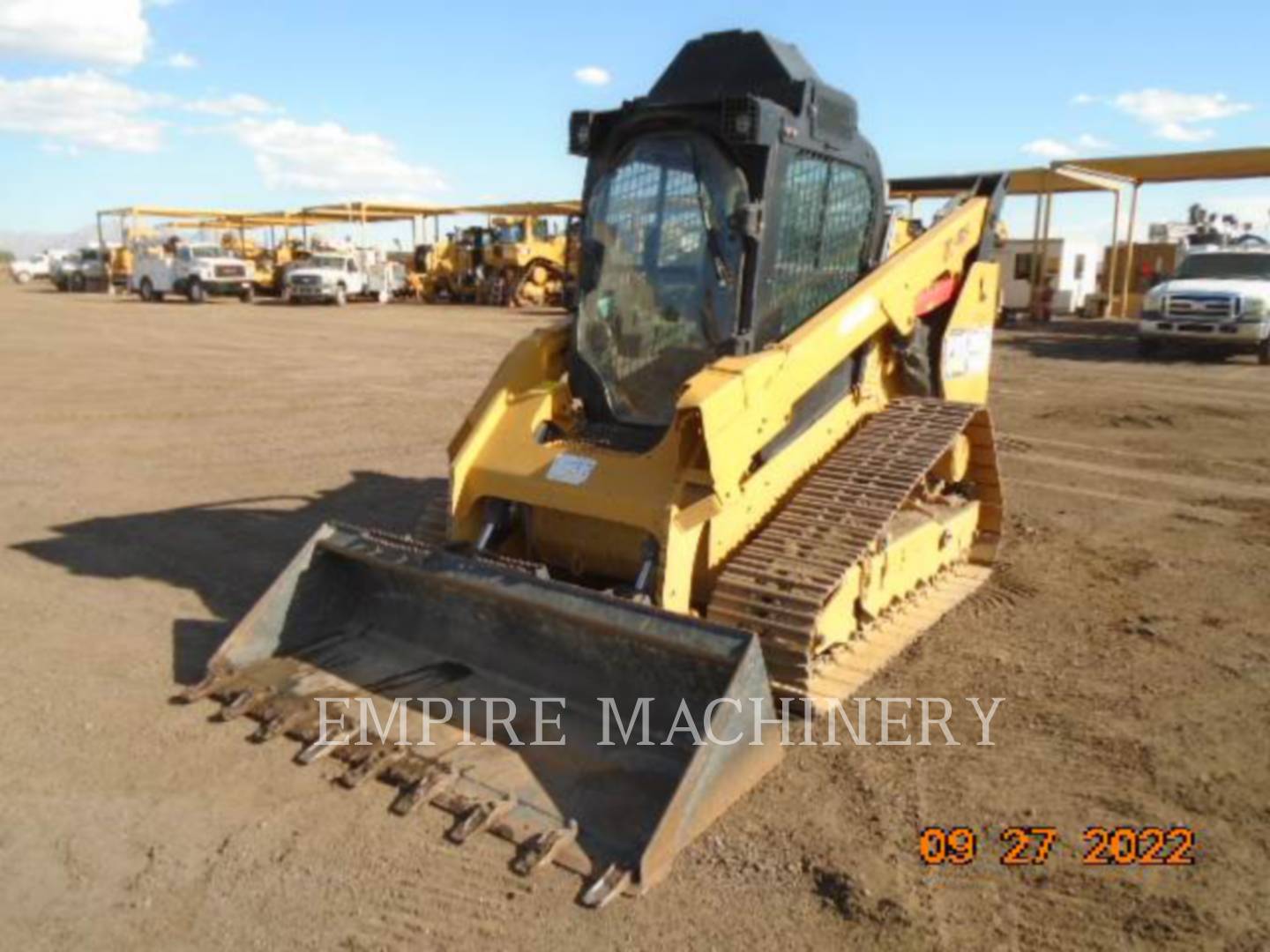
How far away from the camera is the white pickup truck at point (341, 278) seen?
34031mm

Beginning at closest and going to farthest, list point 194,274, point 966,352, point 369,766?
point 369,766 < point 966,352 < point 194,274

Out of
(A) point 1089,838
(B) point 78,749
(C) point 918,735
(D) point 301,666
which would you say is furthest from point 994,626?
(B) point 78,749

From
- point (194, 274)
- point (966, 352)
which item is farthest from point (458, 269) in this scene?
point (966, 352)

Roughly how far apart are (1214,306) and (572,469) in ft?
52.4

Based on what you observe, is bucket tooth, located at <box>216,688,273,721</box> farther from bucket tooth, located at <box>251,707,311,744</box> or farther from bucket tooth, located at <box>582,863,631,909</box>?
bucket tooth, located at <box>582,863,631,909</box>

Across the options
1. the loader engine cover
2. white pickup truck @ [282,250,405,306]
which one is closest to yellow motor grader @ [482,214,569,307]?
white pickup truck @ [282,250,405,306]

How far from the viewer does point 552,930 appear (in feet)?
9.36

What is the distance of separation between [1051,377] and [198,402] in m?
11.7

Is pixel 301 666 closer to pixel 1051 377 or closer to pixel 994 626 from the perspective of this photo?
pixel 994 626

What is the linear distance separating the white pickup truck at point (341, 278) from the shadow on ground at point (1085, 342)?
21107 millimetres

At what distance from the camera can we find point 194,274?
3419 centimetres
